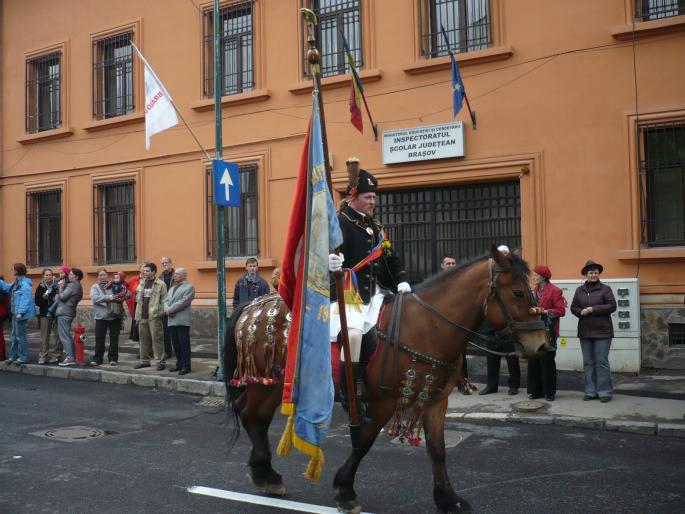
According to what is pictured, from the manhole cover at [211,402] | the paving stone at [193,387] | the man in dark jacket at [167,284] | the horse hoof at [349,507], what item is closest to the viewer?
the horse hoof at [349,507]

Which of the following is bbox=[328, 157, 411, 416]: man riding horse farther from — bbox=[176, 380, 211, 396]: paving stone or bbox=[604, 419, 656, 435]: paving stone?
bbox=[176, 380, 211, 396]: paving stone

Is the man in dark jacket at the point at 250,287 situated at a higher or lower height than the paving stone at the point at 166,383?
higher

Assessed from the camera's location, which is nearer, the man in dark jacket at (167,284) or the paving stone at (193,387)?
the paving stone at (193,387)

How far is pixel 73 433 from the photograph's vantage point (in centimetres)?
813

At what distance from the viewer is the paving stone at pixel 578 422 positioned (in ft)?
27.1

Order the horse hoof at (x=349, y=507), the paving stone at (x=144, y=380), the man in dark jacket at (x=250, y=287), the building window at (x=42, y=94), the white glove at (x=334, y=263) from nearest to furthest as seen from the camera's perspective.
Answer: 1. the white glove at (x=334, y=263)
2. the horse hoof at (x=349, y=507)
3. the paving stone at (x=144, y=380)
4. the man in dark jacket at (x=250, y=287)
5. the building window at (x=42, y=94)

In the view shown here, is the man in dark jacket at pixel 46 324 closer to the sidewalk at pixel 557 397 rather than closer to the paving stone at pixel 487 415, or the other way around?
the sidewalk at pixel 557 397

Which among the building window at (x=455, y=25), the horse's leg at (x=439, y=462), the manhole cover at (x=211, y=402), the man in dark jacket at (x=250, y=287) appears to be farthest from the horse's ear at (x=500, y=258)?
the building window at (x=455, y=25)

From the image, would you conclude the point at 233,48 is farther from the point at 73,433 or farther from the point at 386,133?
the point at 73,433

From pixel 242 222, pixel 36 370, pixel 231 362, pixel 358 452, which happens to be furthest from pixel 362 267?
pixel 242 222

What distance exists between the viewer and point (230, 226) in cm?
1631

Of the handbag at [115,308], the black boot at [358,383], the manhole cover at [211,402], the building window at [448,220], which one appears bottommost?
the manhole cover at [211,402]

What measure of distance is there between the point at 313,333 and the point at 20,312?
11.0 meters

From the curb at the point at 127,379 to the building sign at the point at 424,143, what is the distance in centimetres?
Answer: 566
